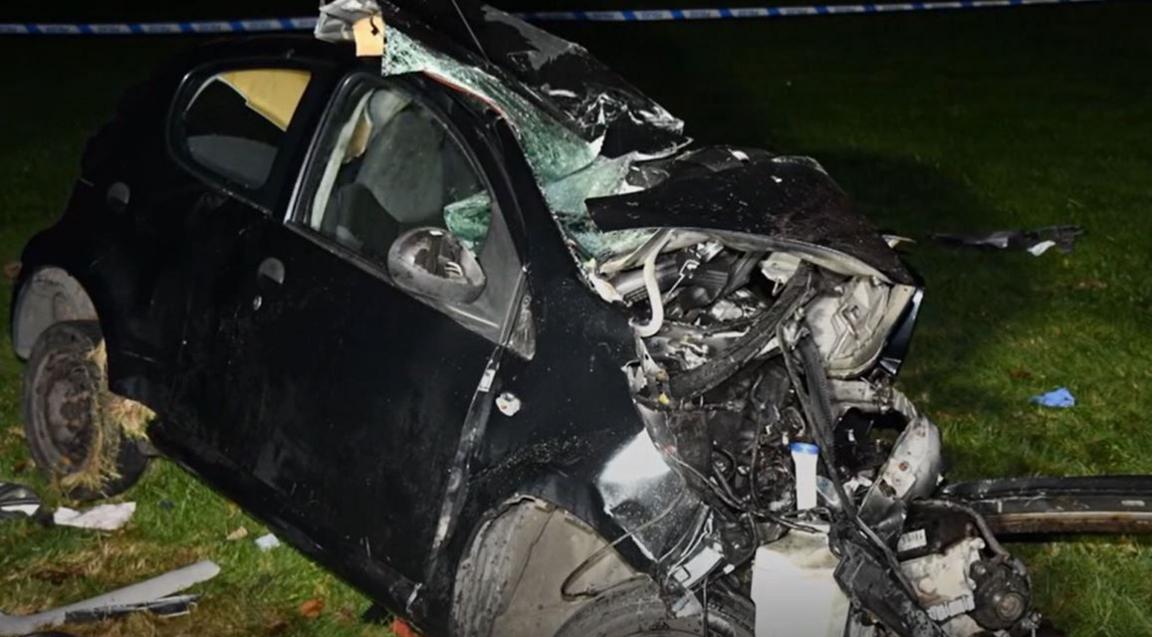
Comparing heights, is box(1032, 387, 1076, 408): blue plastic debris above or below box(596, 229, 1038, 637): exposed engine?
below

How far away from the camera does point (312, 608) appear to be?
6.04m

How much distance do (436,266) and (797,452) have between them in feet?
3.84

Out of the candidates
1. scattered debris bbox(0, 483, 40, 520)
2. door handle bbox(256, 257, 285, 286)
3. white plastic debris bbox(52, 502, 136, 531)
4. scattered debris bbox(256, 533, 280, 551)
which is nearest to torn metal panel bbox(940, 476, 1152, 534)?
door handle bbox(256, 257, 285, 286)

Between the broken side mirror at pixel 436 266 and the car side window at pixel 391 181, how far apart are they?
0.57 feet

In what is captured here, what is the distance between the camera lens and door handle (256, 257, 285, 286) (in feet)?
17.9

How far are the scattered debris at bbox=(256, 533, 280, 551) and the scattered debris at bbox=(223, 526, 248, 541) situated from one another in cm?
10

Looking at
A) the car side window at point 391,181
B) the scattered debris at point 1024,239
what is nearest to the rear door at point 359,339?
the car side window at point 391,181

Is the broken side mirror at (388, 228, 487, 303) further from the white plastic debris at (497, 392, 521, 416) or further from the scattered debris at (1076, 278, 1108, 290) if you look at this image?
the scattered debris at (1076, 278, 1108, 290)

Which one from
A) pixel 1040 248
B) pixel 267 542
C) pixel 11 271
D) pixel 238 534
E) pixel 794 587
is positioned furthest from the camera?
pixel 1040 248

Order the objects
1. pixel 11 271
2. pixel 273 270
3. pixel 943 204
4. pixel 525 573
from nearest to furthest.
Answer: pixel 525 573 < pixel 273 270 < pixel 11 271 < pixel 943 204

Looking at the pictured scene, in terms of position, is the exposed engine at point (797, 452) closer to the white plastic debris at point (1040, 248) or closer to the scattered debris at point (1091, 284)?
the scattered debris at point (1091, 284)

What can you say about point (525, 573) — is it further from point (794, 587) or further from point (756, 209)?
point (756, 209)

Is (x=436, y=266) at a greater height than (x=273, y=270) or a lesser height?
greater

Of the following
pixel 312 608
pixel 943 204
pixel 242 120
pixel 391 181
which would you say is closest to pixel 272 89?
pixel 242 120
